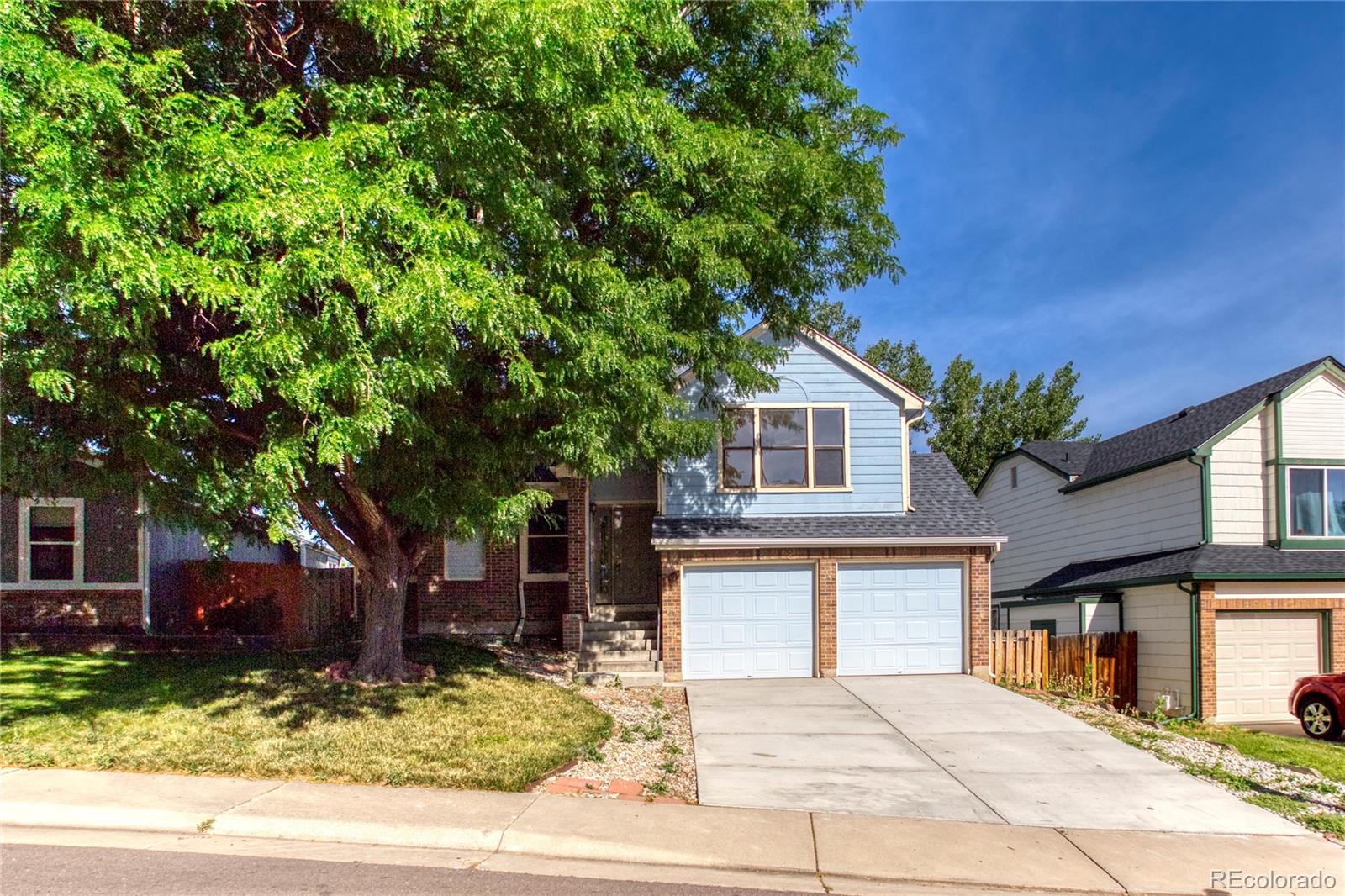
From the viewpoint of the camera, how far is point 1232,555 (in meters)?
15.5

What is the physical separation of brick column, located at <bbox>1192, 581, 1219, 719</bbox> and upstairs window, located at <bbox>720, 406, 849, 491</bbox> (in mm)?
6220

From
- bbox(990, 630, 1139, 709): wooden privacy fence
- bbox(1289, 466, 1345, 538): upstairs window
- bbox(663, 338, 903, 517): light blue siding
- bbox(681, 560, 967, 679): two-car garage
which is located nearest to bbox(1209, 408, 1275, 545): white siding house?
bbox(1289, 466, 1345, 538): upstairs window

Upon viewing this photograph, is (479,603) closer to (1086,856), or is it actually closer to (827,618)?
(827,618)

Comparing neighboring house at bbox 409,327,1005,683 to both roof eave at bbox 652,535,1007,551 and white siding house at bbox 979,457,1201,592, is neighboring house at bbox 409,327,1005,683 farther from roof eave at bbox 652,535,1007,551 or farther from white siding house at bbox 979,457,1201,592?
white siding house at bbox 979,457,1201,592

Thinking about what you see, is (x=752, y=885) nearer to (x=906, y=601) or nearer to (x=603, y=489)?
(x=906, y=601)

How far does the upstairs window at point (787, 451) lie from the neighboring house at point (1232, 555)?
604 centimetres

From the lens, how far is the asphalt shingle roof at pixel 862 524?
15.2 meters

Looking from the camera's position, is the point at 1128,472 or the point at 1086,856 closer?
the point at 1086,856

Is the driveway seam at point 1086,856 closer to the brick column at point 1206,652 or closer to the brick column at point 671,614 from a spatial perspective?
the brick column at point 671,614

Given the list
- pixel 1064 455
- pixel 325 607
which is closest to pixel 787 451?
pixel 325 607

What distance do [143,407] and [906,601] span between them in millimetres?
11940

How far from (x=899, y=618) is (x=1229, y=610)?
571 centimetres

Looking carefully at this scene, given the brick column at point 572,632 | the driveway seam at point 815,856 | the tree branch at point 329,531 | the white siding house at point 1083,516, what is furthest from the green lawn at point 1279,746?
the tree branch at point 329,531

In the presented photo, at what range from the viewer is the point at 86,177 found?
6.89 metres
